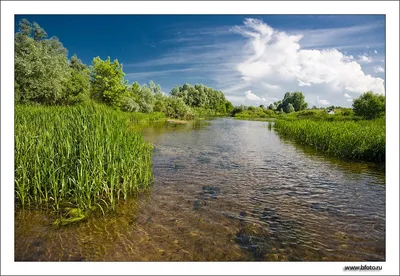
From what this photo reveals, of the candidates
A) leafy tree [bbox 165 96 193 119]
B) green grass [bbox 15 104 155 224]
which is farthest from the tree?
leafy tree [bbox 165 96 193 119]

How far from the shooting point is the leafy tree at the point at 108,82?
35125 millimetres

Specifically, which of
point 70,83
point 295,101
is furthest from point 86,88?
point 295,101

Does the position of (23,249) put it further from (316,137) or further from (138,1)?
(316,137)

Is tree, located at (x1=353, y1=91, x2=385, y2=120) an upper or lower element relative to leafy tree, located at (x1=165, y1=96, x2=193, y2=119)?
lower

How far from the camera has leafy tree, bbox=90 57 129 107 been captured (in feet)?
115

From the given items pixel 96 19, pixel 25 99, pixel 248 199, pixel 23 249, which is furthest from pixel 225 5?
pixel 25 99

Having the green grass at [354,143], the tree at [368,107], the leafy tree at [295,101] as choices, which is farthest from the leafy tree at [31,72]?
the leafy tree at [295,101]

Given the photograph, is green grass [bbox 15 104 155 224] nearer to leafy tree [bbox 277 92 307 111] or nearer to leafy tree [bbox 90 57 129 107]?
leafy tree [bbox 90 57 129 107]

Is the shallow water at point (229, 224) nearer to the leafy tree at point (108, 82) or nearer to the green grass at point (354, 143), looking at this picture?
the green grass at point (354, 143)

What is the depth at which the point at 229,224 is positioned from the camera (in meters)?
5.21

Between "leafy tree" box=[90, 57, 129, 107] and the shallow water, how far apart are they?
29445mm

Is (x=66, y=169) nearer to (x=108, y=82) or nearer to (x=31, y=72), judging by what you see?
(x=31, y=72)

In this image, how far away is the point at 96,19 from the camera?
457cm
